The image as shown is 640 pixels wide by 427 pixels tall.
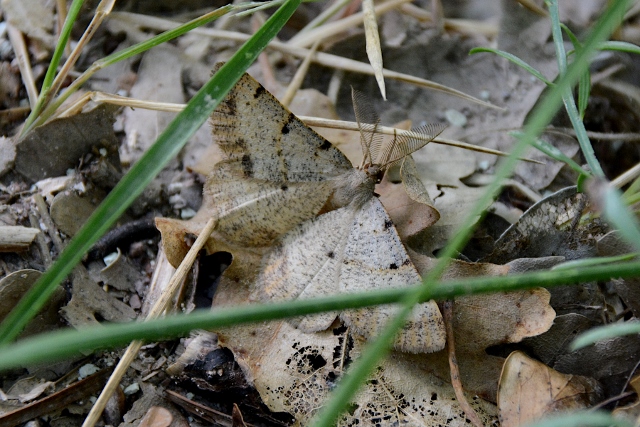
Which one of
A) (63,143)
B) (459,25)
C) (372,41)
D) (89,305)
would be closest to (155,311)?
(89,305)

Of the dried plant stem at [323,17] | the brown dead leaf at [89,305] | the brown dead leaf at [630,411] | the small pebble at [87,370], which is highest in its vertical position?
the dried plant stem at [323,17]

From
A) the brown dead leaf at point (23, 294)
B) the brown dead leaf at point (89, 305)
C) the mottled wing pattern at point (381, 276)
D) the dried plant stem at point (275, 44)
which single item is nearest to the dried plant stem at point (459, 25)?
the dried plant stem at point (275, 44)

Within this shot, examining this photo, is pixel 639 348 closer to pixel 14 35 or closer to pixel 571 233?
pixel 571 233

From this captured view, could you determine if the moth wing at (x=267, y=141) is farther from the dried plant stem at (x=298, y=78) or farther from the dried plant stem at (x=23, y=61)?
the dried plant stem at (x=23, y=61)

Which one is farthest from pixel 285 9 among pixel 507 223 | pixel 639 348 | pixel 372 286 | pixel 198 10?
pixel 639 348

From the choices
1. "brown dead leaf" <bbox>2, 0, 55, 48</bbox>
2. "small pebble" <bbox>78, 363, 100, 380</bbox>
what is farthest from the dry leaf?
"brown dead leaf" <bbox>2, 0, 55, 48</bbox>

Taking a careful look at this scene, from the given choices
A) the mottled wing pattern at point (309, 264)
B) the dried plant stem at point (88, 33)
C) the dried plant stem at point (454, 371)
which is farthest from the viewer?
the dried plant stem at point (88, 33)

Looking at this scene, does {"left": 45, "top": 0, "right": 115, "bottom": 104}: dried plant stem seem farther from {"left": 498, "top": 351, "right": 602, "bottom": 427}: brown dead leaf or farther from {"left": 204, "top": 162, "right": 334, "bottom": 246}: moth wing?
{"left": 498, "top": 351, "right": 602, "bottom": 427}: brown dead leaf

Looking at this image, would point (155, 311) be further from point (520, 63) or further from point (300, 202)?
point (520, 63)
